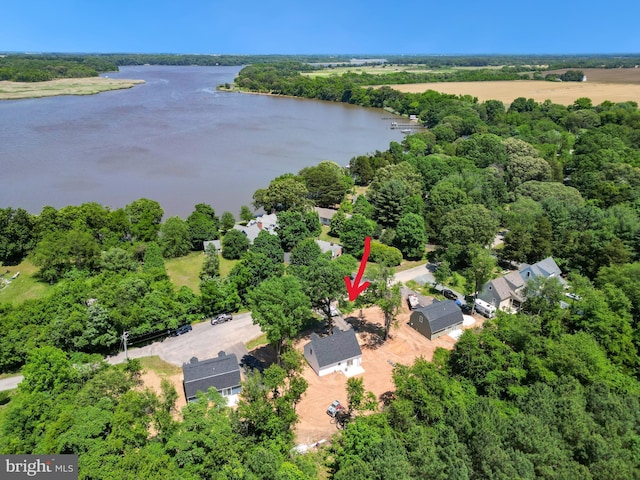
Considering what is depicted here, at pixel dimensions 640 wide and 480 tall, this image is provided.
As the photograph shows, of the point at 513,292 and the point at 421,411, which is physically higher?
the point at 421,411

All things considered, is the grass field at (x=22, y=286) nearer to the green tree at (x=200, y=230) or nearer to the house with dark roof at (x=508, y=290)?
the green tree at (x=200, y=230)

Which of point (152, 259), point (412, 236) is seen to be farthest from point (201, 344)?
point (412, 236)

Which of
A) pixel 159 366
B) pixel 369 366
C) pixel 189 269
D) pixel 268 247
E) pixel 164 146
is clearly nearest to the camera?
pixel 159 366

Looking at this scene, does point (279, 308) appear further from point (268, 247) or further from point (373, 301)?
point (268, 247)

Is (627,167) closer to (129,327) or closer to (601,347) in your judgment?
(601,347)

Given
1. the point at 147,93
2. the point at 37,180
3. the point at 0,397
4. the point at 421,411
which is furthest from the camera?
the point at 147,93

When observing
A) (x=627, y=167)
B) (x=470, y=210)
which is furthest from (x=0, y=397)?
(x=627, y=167)
